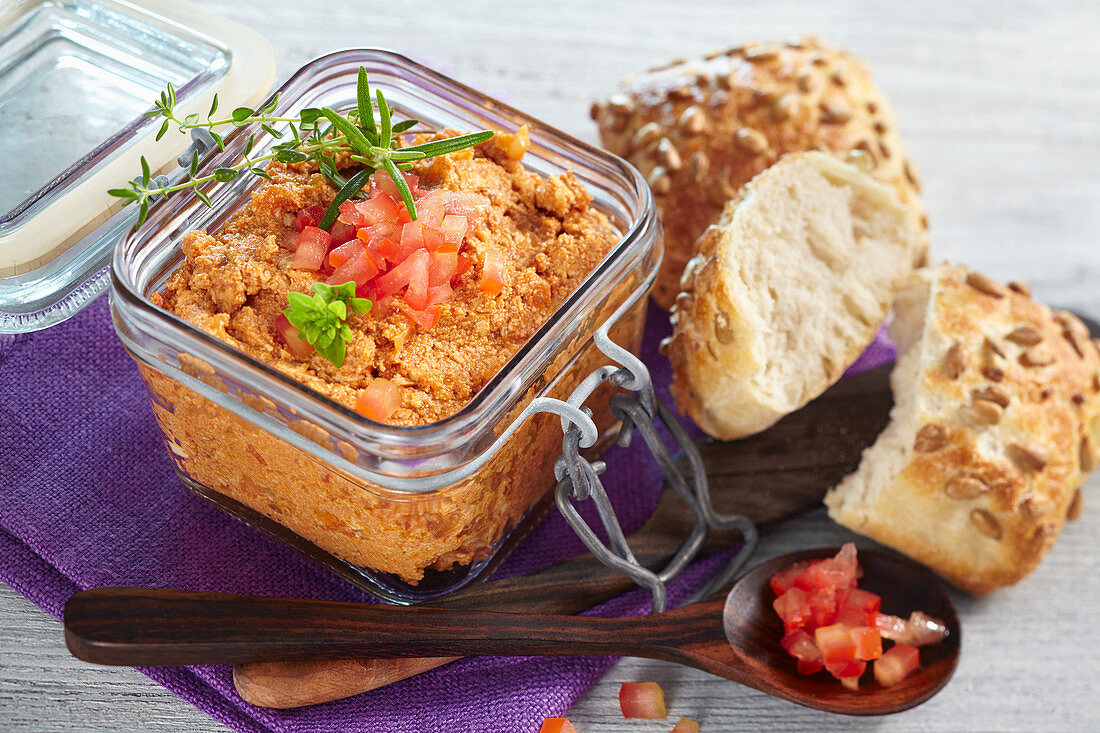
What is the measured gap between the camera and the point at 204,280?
2203 millimetres

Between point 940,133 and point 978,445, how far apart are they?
5.97 ft

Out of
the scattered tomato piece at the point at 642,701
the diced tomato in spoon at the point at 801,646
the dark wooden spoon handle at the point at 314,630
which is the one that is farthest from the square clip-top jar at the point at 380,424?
the diced tomato in spoon at the point at 801,646

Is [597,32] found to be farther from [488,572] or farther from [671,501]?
[488,572]

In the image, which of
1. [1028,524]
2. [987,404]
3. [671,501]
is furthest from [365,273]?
[1028,524]

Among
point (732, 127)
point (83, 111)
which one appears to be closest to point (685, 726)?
point (732, 127)

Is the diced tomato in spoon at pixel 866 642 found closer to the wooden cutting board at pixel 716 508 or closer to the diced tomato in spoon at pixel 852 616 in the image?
the diced tomato in spoon at pixel 852 616

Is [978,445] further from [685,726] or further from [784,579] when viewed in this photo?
[685,726]

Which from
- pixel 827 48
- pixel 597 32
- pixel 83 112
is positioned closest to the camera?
pixel 83 112

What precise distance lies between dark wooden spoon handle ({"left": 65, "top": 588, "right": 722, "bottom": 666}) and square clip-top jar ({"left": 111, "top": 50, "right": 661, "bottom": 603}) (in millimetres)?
138

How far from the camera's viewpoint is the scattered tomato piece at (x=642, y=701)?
8.16 ft

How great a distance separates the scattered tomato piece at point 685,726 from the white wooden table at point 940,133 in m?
0.05

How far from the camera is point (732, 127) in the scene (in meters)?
3.06

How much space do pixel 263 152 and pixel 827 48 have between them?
1.74 m

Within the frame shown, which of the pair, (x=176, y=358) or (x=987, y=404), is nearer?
(x=176, y=358)
